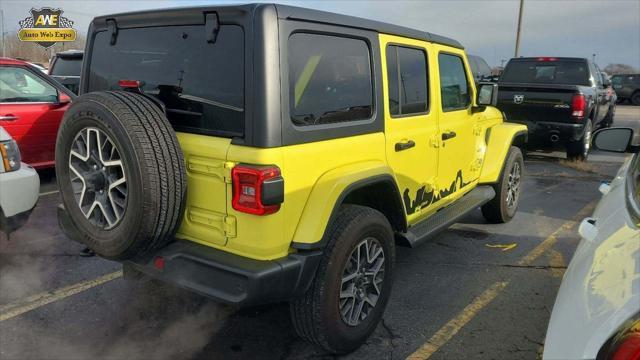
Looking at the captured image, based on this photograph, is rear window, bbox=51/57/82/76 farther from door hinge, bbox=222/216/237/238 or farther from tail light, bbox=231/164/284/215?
tail light, bbox=231/164/284/215

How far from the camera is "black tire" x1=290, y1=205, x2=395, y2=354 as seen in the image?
2730 millimetres

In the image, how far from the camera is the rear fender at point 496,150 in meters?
5.09

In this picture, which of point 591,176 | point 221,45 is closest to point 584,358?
point 221,45

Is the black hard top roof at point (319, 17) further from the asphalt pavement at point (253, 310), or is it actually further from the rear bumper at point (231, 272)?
the asphalt pavement at point (253, 310)

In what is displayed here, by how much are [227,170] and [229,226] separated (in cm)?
30

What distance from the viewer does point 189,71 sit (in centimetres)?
274

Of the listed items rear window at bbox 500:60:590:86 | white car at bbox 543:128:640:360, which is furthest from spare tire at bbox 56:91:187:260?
rear window at bbox 500:60:590:86


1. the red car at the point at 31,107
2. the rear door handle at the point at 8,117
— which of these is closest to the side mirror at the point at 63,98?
the red car at the point at 31,107

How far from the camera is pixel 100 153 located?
8.65 feet

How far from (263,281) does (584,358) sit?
4.66 feet

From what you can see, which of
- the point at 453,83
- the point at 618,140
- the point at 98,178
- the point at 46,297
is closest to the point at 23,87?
the point at 46,297

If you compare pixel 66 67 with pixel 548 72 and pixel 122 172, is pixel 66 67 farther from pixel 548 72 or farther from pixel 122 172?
pixel 548 72

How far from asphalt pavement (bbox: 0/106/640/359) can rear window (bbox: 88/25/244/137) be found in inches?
46.6

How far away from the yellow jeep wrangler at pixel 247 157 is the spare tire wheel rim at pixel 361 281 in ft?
0.03
